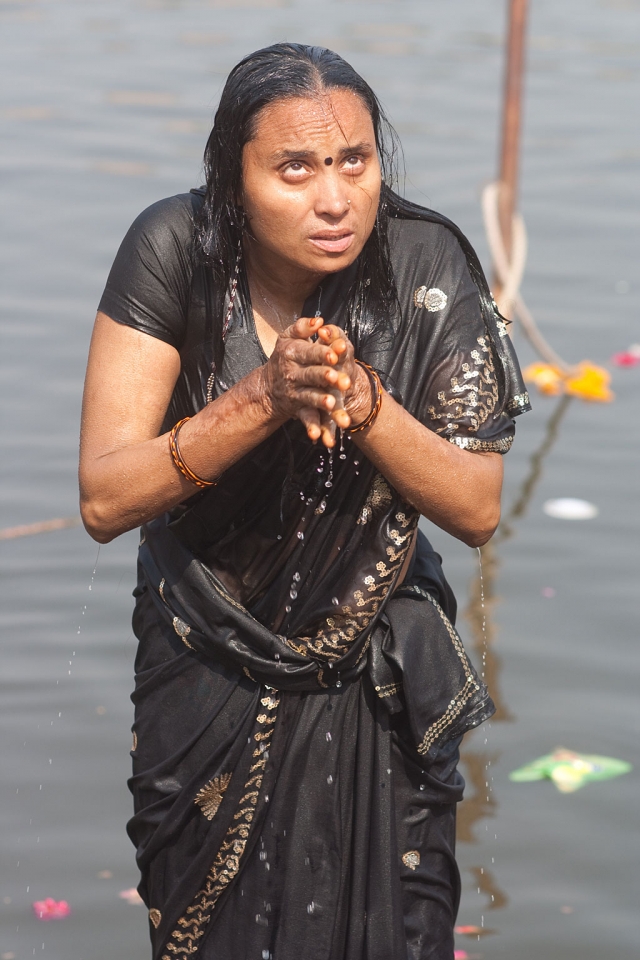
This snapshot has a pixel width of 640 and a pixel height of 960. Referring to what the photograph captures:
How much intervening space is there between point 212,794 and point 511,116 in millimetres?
4695

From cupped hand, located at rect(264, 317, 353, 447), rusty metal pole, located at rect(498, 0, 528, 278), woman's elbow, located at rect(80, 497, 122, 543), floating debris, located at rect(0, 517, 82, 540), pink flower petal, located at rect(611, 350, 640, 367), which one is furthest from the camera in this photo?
pink flower petal, located at rect(611, 350, 640, 367)

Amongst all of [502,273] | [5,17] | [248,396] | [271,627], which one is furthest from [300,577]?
[5,17]

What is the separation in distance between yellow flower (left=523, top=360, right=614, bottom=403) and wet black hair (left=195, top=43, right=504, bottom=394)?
4.21m

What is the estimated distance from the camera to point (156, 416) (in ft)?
8.18

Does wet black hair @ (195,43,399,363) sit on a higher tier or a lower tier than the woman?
Answer: higher

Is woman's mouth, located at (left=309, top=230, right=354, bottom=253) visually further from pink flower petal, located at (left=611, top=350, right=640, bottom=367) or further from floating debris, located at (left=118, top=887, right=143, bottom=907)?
pink flower petal, located at (left=611, top=350, right=640, bottom=367)

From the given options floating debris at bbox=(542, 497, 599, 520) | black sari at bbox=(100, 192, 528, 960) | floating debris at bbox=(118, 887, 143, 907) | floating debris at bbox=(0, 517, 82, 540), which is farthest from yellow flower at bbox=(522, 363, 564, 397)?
black sari at bbox=(100, 192, 528, 960)

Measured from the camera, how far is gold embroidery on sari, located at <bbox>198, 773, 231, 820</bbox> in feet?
8.78

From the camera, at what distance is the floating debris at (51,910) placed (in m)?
3.82

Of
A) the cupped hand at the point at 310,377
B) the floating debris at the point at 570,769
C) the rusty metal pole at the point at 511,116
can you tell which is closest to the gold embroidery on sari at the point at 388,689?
the cupped hand at the point at 310,377

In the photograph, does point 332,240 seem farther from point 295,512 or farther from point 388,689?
point 388,689

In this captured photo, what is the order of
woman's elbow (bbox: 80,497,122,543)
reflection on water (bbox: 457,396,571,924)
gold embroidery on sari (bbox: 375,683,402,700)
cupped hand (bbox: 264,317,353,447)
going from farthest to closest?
1. reflection on water (bbox: 457,396,571,924)
2. gold embroidery on sari (bbox: 375,683,402,700)
3. woman's elbow (bbox: 80,497,122,543)
4. cupped hand (bbox: 264,317,353,447)

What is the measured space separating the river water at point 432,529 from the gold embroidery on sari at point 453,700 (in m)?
1.28

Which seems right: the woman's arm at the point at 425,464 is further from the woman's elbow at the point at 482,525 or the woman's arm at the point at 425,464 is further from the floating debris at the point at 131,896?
the floating debris at the point at 131,896
